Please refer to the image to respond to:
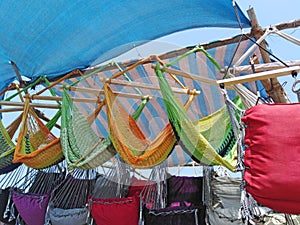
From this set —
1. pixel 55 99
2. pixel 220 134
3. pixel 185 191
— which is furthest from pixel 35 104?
pixel 220 134

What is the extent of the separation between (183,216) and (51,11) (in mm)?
1316

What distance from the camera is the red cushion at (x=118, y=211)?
2174 millimetres

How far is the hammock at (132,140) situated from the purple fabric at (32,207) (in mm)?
856

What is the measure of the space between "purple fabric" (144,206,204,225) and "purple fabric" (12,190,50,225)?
0.84 meters

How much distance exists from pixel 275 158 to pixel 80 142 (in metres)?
1.33

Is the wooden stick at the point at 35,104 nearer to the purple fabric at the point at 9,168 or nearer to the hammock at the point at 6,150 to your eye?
the hammock at the point at 6,150

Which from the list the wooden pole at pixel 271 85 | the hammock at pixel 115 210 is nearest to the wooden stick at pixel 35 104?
the hammock at pixel 115 210

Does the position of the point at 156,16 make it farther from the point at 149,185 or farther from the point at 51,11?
the point at 149,185

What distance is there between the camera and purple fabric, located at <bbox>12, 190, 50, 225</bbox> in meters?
2.55

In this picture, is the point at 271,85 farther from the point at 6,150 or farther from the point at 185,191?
the point at 6,150

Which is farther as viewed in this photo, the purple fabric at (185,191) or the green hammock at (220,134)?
the purple fabric at (185,191)

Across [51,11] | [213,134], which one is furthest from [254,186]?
[51,11]

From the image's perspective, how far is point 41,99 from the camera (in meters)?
2.51

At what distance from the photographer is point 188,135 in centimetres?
171
